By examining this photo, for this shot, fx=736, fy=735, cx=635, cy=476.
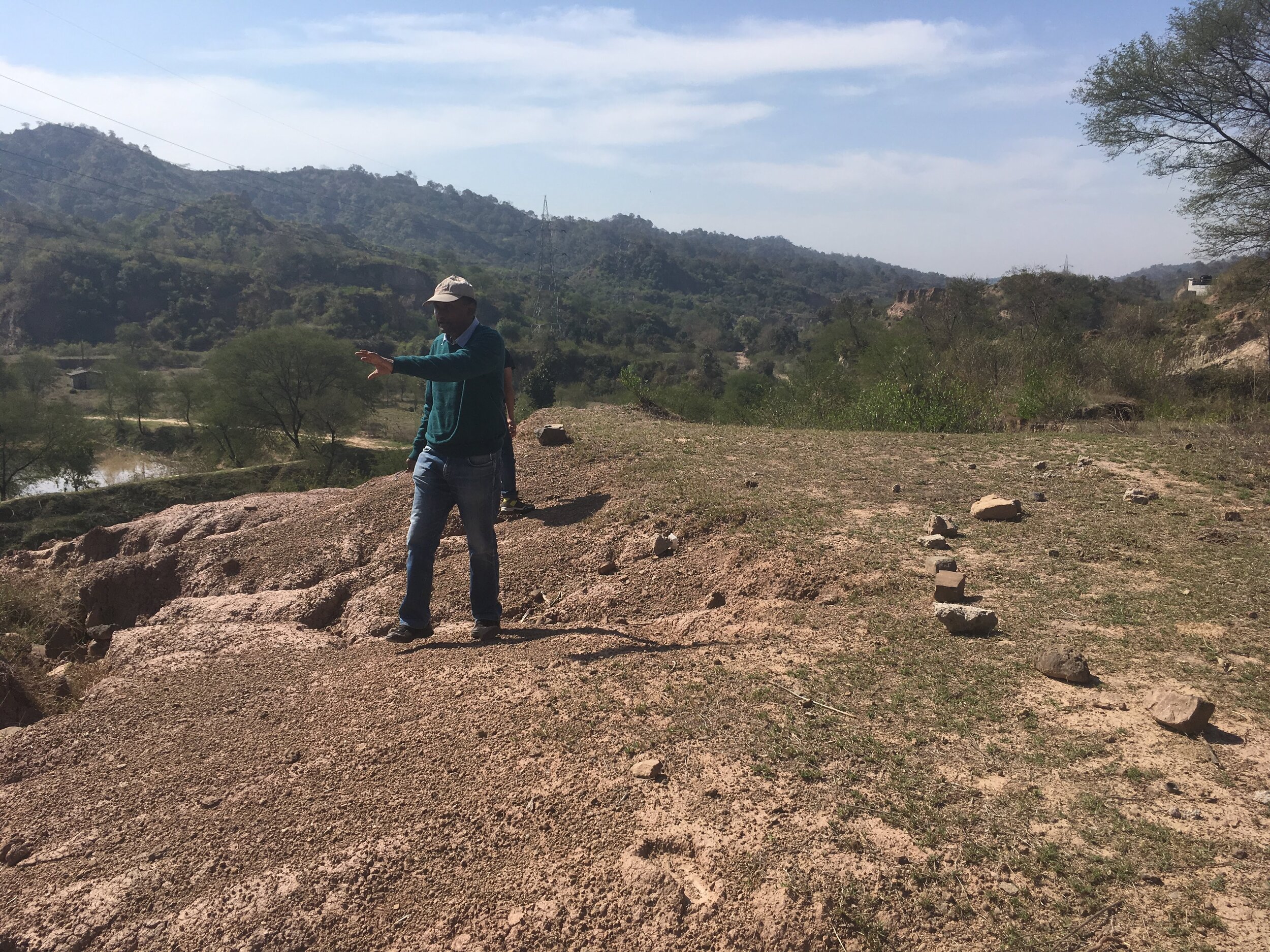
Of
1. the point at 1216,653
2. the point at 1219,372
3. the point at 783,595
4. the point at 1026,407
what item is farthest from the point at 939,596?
the point at 1219,372

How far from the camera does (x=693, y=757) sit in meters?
2.66

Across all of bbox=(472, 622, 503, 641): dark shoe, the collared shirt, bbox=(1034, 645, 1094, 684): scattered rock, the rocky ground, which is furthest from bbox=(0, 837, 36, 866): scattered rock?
bbox=(1034, 645, 1094, 684): scattered rock

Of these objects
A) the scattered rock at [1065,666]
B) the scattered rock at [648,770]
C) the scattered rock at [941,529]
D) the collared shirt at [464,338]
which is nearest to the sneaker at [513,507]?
the collared shirt at [464,338]

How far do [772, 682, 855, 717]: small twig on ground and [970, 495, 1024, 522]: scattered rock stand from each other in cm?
284

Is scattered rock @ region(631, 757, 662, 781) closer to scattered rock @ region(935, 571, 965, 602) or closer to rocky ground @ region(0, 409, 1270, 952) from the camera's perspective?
rocky ground @ region(0, 409, 1270, 952)

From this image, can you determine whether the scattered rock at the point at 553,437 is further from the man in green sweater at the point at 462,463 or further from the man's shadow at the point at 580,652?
the man's shadow at the point at 580,652

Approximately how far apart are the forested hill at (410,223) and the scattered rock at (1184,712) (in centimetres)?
11934

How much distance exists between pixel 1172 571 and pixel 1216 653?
105 cm

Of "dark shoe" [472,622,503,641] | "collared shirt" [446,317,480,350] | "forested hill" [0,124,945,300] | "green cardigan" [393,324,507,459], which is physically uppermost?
"forested hill" [0,124,945,300]

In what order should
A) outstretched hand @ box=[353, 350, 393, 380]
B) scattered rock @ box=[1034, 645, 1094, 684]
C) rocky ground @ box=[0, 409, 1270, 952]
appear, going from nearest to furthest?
rocky ground @ box=[0, 409, 1270, 952] < scattered rock @ box=[1034, 645, 1094, 684] < outstretched hand @ box=[353, 350, 393, 380]

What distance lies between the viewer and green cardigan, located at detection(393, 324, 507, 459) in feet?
12.2

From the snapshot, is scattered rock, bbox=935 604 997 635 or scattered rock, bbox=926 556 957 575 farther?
scattered rock, bbox=926 556 957 575

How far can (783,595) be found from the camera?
Answer: 4305 mm

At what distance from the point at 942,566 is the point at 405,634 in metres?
3.07
